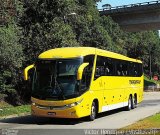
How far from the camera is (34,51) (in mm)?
34219

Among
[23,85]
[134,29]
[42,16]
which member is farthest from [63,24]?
[134,29]

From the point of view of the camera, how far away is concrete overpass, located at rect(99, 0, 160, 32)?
221 ft

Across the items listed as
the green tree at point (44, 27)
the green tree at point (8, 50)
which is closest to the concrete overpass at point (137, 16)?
the green tree at point (44, 27)

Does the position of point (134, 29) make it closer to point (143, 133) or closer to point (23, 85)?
point (23, 85)

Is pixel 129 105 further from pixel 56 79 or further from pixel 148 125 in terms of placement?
pixel 148 125

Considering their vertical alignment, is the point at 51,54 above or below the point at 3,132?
above

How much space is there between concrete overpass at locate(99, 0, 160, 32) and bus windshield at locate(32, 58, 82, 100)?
48657 mm

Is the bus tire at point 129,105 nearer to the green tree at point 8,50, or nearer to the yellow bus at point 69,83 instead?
the yellow bus at point 69,83

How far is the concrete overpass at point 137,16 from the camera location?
221 ft

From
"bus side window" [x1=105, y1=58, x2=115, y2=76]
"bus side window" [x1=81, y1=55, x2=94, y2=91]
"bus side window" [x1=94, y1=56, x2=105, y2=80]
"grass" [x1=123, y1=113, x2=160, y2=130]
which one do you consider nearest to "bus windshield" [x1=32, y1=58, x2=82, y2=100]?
"bus side window" [x1=81, y1=55, x2=94, y2=91]

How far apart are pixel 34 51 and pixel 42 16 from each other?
3290 millimetres

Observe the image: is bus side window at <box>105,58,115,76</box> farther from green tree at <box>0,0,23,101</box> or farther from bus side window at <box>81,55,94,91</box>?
green tree at <box>0,0,23,101</box>

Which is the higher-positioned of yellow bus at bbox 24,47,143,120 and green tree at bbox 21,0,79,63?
green tree at bbox 21,0,79,63

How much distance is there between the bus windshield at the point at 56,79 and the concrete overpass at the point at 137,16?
160 feet
